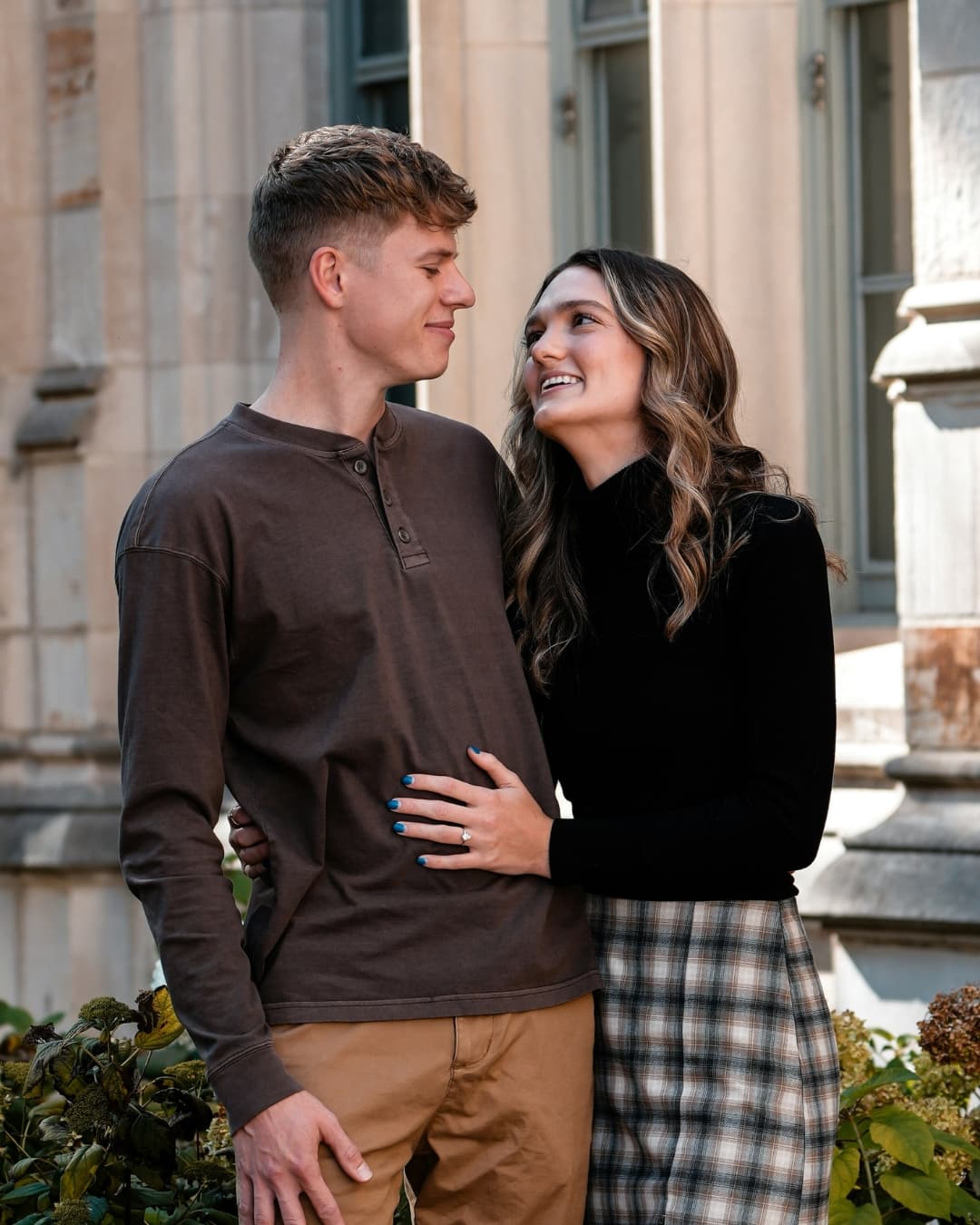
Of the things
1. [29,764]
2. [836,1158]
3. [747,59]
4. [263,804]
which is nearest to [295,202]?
[263,804]

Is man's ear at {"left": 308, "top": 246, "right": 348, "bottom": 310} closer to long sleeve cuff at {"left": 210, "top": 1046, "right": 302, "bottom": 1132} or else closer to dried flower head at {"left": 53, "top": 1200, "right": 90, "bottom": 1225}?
long sleeve cuff at {"left": 210, "top": 1046, "right": 302, "bottom": 1132}

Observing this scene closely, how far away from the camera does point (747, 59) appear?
16.2 feet

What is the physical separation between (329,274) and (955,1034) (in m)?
1.62

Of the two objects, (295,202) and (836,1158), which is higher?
(295,202)

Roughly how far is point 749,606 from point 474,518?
40 centimetres

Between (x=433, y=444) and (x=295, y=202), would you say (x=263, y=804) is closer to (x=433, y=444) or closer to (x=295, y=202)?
(x=433, y=444)

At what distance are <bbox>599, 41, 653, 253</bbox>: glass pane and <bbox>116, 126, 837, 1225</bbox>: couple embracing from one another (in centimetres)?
297

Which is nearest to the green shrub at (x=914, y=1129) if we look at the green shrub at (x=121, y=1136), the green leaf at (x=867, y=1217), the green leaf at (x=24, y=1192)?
the green leaf at (x=867, y=1217)

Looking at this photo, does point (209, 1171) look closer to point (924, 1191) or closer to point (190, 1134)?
point (190, 1134)

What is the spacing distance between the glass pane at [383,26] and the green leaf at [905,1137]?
165 inches

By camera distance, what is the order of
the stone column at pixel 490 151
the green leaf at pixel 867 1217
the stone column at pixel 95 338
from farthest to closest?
the stone column at pixel 95 338 < the stone column at pixel 490 151 < the green leaf at pixel 867 1217

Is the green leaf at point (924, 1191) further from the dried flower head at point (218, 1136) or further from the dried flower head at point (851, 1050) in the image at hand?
the dried flower head at point (218, 1136)

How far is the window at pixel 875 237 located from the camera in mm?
5031

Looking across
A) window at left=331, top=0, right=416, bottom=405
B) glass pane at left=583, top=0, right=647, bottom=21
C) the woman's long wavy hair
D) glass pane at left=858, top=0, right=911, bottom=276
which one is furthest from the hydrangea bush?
window at left=331, top=0, right=416, bottom=405
